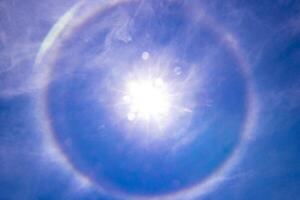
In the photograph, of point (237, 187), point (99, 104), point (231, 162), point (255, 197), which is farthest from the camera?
point (255, 197)

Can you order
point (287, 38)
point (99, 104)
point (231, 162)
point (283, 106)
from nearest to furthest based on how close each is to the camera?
1. point (287, 38)
2. point (99, 104)
3. point (283, 106)
4. point (231, 162)

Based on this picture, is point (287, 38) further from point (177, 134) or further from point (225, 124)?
point (177, 134)

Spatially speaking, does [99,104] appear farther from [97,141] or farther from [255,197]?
[255,197]

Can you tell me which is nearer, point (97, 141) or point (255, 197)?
point (97, 141)

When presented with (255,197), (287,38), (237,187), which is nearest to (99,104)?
(287,38)

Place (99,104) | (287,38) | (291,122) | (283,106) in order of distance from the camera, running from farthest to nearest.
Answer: (291,122) < (283,106) < (99,104) < (287,38)

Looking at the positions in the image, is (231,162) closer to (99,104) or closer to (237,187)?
(237,187)

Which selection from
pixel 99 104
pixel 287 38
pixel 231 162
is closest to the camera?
pixel 287 38

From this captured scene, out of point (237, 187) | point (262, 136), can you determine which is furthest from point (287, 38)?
point (237, 187)

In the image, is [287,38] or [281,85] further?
[281,85]
